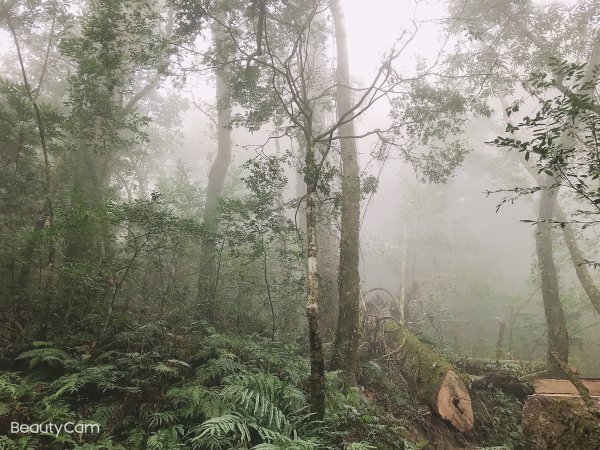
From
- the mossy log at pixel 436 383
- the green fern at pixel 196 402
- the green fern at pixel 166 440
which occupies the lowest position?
the mossy log at pixel 436 383

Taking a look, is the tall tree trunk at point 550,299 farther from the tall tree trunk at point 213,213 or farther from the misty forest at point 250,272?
the tall tree trunk at point 213,213

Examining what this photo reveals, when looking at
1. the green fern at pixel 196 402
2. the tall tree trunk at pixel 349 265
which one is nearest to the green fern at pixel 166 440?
the green fern at pixel 196 402

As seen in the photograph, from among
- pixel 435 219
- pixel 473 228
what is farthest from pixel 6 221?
pixel 473 228

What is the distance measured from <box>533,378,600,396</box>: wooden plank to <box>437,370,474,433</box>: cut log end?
2.71 meters

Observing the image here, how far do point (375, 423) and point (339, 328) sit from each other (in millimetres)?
2942

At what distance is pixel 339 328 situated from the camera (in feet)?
28.8

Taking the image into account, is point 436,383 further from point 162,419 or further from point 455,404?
point 162,419

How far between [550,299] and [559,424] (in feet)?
19.9

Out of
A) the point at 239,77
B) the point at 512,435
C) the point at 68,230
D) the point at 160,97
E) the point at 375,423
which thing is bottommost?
the point at 512,435

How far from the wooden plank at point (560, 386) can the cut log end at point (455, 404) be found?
2.71m

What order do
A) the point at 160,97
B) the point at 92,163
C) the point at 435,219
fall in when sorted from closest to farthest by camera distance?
1. the point at 92,163
2. the point at 160,97
3. the point at 435,219

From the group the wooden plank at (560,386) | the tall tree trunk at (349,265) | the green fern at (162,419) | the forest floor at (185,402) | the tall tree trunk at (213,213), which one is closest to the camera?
the forest floor at (185,402)

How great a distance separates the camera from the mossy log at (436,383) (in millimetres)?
7582

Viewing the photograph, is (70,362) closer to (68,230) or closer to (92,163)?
(68,230)
